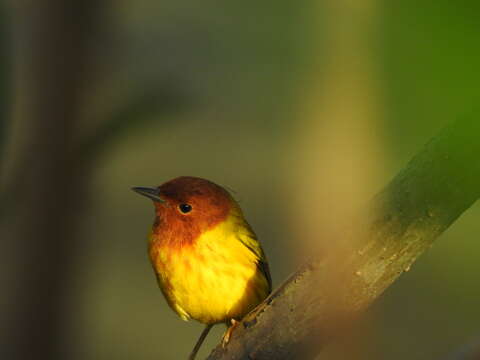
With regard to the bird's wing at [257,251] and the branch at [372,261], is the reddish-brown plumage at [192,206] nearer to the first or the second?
the bird's wing at [257,251]

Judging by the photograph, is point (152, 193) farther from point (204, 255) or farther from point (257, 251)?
point (257, 251)

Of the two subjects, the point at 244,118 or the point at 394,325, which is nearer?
the point at 394,325

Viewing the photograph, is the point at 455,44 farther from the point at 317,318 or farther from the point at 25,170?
the point at 25,170

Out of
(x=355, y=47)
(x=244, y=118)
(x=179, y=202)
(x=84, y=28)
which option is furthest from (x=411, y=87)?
(x=244, y=118)

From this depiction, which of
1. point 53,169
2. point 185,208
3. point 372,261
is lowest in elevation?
point 185,208

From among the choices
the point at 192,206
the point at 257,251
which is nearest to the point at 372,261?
the point at 257,251

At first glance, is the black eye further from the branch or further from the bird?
the branch
